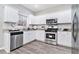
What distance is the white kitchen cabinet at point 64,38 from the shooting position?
11.2 feet

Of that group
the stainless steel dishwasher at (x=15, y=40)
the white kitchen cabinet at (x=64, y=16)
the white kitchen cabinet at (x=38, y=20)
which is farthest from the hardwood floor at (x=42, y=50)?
the white kitchen cabinet at (x=38, y=20)

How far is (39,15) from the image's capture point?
5.44m

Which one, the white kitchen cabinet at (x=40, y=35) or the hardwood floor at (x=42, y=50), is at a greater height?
the white kitchen cabinet at (x=40, y=35)

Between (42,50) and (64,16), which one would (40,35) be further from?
(64,16)

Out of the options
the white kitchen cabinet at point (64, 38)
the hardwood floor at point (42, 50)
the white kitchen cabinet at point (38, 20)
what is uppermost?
the white kitchen cabinet at point (38, 20)

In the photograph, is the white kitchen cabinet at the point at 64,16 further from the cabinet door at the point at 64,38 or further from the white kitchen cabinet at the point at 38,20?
the white kitchen cabinet at the point at 38,20

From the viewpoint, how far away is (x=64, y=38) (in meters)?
3.57

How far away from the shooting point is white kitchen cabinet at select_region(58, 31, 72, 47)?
3.42m

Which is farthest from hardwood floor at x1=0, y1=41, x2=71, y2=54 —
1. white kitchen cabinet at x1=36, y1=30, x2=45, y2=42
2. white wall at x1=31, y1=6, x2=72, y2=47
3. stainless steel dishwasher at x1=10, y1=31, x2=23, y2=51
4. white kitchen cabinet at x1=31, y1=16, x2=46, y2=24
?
white kitchen cabinet at x1=31, y1=16, x2=46, y2=24

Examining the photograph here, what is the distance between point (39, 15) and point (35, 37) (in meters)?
1.70

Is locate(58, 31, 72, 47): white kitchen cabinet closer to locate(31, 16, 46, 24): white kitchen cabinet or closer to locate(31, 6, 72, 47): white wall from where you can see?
locate(31, 6, 72, 47): white wall

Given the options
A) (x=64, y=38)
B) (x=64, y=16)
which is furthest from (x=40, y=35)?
(x=64, y=16)
